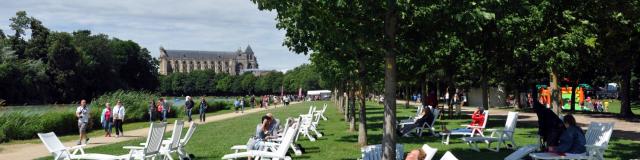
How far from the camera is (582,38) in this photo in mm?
15898

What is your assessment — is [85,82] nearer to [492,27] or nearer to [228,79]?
[492,27]

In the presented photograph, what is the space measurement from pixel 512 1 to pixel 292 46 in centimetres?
497

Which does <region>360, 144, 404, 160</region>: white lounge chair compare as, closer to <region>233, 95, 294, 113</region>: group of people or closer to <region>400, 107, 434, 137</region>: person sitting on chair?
<region>400, 107, 434, 137</region>: person sitting on chair

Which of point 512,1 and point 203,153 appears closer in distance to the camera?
point 512,1

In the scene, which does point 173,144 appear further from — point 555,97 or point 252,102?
point 252,102

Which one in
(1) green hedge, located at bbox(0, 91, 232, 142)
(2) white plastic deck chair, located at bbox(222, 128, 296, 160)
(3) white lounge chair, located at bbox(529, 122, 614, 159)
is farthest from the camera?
(1) green hedge, located at bbox(0, 91, 232, 142)

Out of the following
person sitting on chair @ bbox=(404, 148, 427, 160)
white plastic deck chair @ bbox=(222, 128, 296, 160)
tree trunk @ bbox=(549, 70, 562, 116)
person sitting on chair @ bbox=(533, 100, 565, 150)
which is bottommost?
white plastic deck chair @ bbox=(222, 128, 296, 160)

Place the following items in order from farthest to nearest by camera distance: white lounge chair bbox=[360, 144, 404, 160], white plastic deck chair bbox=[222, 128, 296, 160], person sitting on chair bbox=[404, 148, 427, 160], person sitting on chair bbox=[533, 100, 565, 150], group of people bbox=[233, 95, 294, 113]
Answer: group of people bbox=[233, 95, 294, 113] → person sitting on chair bbox=[533, 100, 565, 150] → white plastic deck chair bbox=[222, 128, 296, 160] → white lounge chair bbox=[360, 144, 404, 160] → person sitting on chair bbox=[404, 148, 427, 160]

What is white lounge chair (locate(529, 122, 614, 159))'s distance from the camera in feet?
31.2

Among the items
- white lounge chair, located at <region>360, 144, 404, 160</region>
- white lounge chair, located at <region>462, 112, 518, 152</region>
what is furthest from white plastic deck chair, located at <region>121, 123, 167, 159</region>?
white lounge chair, located at <region>462, 112, 518, 152</region>

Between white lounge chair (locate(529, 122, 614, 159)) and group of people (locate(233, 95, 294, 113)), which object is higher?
group of people (locate(233, 95, 294, 113))

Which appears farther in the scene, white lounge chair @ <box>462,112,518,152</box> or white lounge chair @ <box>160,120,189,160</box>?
white lounge chair @ <box>462,112,518,152</box>

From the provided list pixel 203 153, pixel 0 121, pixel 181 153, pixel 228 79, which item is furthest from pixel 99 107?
pixel 228 79

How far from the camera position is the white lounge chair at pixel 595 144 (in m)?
9.52
